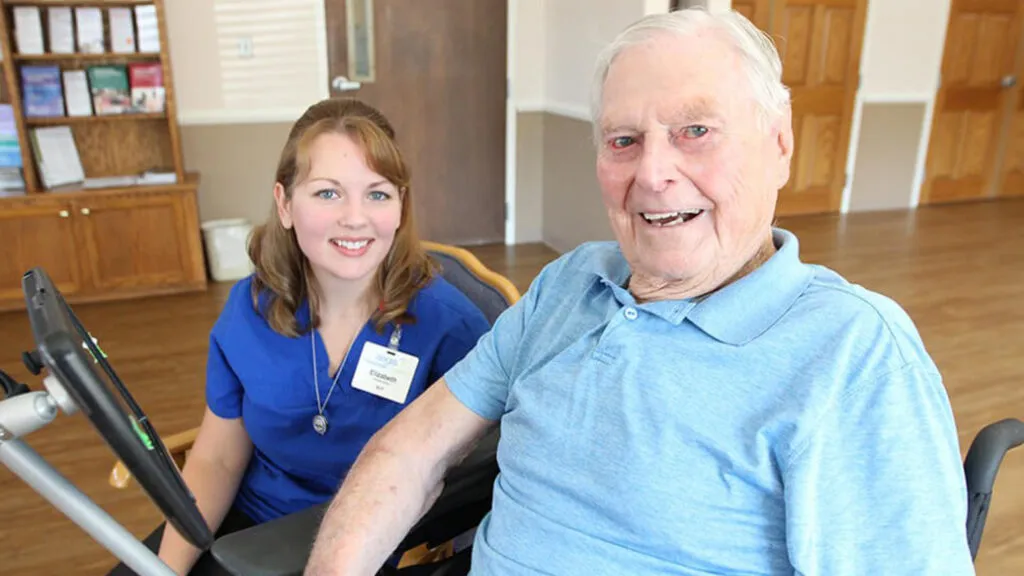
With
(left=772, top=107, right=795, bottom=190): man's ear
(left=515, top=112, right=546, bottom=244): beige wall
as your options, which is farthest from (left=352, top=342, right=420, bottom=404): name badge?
(left=515, top=112, right=546, bottom=244): beige wall

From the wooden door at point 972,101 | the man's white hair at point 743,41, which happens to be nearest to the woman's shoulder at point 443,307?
the man's white hair at point 743,41

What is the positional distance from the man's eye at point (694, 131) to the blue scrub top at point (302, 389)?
614 mm

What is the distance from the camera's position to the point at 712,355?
98 centimetres

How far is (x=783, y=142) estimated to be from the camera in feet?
3.44

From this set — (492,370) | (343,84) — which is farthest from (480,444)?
(343,84)

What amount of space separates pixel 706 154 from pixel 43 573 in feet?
6.82

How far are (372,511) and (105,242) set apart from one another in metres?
3.43

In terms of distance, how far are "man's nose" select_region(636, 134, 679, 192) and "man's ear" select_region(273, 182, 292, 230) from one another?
728 mm

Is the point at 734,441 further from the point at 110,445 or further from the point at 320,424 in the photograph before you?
the point at 320,424

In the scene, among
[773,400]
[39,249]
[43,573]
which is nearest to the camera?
[773,400]

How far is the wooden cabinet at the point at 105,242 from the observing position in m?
3.87

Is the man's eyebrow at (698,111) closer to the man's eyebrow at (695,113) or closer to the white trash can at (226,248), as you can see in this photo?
the man's eyebrow at (695,113)

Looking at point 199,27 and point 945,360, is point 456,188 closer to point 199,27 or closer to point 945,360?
point 199,27

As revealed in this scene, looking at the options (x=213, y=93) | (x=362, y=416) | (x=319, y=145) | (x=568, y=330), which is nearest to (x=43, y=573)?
(x=362, y=416)
